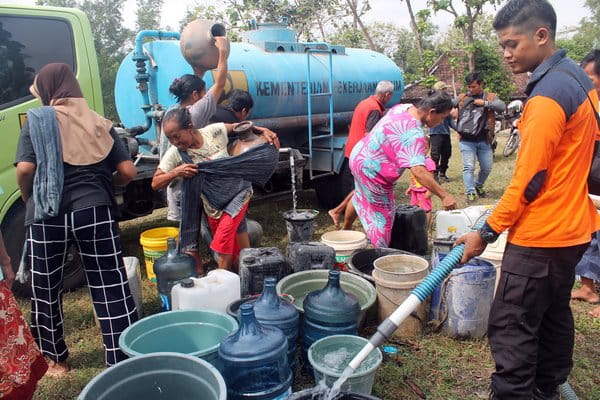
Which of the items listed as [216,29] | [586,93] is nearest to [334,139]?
[216,29]

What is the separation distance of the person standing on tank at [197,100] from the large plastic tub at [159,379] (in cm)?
183

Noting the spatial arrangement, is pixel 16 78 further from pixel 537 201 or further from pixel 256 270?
pixel 537 201

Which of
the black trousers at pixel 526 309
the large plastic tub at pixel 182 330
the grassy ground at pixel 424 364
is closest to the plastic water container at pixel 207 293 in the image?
the large plastic tub at pixel 182 330

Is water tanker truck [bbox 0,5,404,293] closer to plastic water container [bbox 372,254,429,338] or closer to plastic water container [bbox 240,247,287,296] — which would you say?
plastic water container [bbox 240,247,287,296]

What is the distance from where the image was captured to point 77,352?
304 cm

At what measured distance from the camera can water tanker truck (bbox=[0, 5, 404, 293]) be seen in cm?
353

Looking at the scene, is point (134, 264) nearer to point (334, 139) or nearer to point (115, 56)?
point (334, 139)

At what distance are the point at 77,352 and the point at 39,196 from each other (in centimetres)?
123

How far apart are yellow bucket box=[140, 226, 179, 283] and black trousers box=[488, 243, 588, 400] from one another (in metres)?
2.82

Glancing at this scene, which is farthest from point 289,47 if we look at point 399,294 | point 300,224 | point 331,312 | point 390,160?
point 331,312

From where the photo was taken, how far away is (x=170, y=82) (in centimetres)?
478

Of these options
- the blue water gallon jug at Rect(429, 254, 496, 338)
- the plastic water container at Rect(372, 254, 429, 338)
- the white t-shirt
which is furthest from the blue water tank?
the blue water gallon jug at Rect(429, 254, 496, 338)

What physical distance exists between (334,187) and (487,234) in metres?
4.71

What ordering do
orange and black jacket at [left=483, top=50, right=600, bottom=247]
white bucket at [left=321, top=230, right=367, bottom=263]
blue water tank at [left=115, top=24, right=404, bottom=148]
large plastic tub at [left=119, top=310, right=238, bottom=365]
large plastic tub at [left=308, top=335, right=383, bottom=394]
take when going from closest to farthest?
orange and black jacket at [left=483, top=50, right=600, bottom=247]
large plastic tub at [left=308, top=335, right=383, bottom=394]
large plastic tub at [left=119, top=310, right=238, bottom=365]
white bucket at [left=321, top=230, right=367, bottom=263]
blue water tank at [left=115, top=24, right=404, bottom=148]
